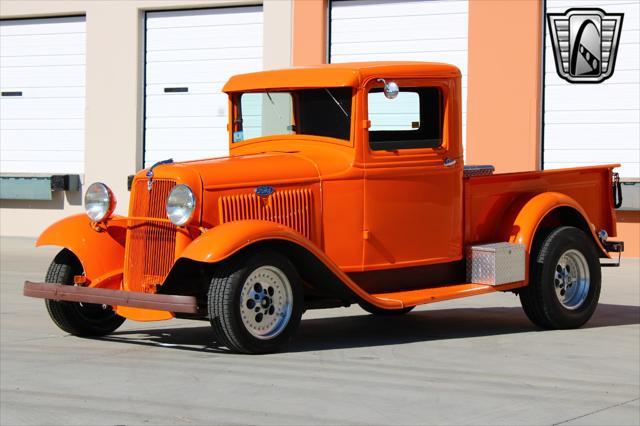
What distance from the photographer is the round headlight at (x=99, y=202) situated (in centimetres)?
849

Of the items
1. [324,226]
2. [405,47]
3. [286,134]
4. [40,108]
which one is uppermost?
[405,47]

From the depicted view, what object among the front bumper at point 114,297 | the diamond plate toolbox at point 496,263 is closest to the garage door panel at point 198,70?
the diamond plate toolbox at point 496,263

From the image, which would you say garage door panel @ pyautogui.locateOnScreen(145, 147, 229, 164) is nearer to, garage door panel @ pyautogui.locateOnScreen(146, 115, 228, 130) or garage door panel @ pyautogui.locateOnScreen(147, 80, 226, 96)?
garage door panel @ pyautogui.locateOnScreen(146, 115, 228, 130)

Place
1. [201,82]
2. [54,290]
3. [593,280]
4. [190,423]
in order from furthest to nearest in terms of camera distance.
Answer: [201,82] < [593,280] < [54,290] < [190,423]

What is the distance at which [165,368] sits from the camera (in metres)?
7.20

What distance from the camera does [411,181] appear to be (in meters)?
8.74

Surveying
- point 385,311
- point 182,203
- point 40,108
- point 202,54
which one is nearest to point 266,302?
point 182,203

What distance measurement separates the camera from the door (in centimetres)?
856

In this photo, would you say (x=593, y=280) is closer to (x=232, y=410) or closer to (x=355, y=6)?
(x=232, y=410)

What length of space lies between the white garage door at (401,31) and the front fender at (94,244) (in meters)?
9.77

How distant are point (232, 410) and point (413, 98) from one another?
3730mm

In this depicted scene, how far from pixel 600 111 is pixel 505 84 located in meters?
1.44

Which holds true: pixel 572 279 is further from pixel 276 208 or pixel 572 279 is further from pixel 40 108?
pixel 40 108

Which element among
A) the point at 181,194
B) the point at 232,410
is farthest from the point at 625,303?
the point at 232,410
